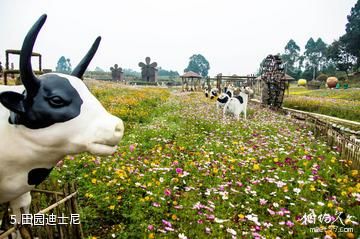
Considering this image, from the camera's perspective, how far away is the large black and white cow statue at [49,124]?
2.06m

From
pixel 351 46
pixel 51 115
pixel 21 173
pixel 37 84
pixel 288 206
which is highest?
pixel 351 46

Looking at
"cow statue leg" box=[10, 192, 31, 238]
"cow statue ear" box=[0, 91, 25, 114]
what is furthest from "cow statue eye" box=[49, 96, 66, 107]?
"cow statue leg" box=[10, 192, 31, 238]

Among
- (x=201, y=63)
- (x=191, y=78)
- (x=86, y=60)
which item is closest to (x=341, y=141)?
(x=86, y=60)

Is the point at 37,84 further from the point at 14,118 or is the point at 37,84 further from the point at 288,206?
the point at 288,206

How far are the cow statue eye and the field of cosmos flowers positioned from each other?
1.78m

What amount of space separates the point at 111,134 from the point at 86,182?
108 inches

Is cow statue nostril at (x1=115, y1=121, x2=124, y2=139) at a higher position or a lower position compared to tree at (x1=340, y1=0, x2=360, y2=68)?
lower

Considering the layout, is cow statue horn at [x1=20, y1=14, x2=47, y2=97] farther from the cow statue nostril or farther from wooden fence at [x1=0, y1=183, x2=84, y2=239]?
wooden fence at [x1=0, y1=183, x2=84, y2=239]

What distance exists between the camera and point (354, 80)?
41.2 metres

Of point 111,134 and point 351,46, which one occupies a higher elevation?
point 351,46

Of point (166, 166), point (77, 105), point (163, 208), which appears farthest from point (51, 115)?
point (166, 166)

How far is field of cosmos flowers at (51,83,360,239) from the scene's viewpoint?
3.40 metres

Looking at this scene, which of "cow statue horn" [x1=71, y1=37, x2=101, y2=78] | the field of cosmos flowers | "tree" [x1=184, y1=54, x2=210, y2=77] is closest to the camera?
"cow statue horn" [x1=71, y1=37, x2=101, y2=78]

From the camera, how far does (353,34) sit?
43688 mm
